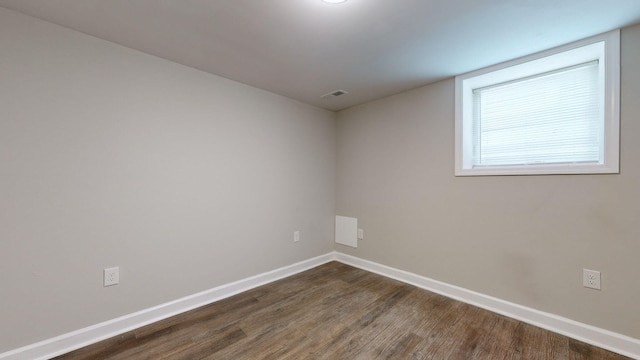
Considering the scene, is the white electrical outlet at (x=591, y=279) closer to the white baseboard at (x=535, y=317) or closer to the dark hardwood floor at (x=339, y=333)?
the white baseboard at (x=535, y=317)

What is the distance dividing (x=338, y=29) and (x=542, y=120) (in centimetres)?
194

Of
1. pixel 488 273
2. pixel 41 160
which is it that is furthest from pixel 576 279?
pixel 41 160

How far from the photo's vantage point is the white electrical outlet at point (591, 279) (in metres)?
1.80

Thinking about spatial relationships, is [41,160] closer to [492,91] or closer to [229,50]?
[229,50]

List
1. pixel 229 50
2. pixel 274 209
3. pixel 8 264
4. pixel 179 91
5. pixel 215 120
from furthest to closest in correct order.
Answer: pixel 274 209, pixel 215 120, pixel 179 91, pixel 229 50, pixel 8 264

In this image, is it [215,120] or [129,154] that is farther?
[215,120]

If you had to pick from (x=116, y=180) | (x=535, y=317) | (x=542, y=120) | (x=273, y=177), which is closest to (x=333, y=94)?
(x=273, y=177)

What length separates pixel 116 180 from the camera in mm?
1902

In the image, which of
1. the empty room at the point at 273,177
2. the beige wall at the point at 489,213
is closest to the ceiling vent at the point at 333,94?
the empty room at the point at 273,177

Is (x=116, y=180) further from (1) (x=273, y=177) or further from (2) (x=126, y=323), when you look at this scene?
(1) (x=273, y=177)

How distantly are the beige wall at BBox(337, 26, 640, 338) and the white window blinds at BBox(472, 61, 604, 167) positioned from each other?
0.72ft

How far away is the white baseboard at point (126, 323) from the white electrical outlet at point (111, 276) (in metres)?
0.28

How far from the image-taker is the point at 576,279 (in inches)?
74.0

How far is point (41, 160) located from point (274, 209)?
1.90 meters
